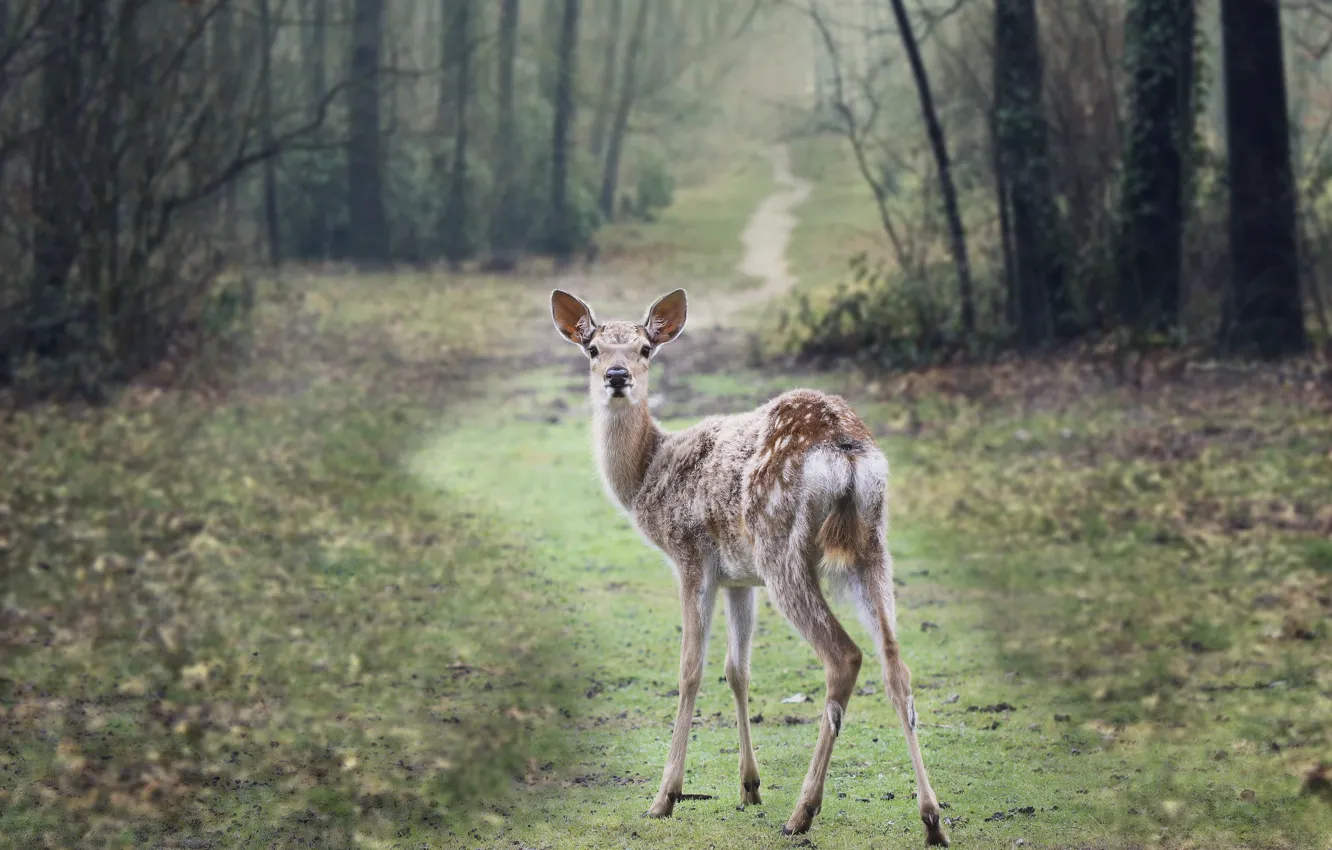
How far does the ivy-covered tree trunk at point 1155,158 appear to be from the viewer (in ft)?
60.6

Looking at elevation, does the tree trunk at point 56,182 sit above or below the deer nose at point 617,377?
above

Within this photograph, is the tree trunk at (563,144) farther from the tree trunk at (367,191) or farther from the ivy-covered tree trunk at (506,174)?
the tree trunk at (367,191)

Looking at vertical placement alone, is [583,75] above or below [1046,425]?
above

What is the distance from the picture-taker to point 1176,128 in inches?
736

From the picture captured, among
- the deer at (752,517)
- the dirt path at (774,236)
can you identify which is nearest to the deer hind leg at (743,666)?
the deer at (752,517)

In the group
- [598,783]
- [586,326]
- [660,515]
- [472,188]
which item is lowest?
[598,783]

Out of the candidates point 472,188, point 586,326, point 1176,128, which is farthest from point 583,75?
point 586,326

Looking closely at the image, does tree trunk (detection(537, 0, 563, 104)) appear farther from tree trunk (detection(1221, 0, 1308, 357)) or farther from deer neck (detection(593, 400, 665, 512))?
deer neck (detection(593, 400, 665, 512))

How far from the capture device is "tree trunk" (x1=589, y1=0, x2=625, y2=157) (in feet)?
161

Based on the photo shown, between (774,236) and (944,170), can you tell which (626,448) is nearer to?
(944,170)

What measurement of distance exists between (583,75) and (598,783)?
44.2 m

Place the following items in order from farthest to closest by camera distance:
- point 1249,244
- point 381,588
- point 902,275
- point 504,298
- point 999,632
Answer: point 504,298
point 902,275
point 1249,244
point 381,588
point 999,632

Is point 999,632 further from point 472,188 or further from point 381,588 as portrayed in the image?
point 472,188

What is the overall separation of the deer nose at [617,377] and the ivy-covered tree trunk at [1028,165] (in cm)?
1320
